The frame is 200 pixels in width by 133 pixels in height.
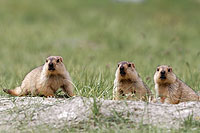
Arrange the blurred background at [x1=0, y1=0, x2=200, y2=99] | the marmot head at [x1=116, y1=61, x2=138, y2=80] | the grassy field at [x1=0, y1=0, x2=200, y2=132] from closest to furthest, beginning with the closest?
the marmot head at [x1=116, y1=61, x2=138, y2=80], the grassy field at [x1=0, y1=0, x2=200, y2=132], the blurred background at [x1=0, y1=0, x2=200, y2=99]

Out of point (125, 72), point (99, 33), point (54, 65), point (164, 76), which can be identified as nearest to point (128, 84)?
point (125, 72)

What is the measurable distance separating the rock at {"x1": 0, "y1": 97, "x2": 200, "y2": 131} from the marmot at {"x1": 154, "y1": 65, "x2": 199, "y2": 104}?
62cm

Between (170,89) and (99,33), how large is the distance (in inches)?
366

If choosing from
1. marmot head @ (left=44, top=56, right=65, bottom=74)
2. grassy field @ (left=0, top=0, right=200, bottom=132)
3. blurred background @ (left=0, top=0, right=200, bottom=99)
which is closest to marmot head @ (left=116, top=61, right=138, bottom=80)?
marmot head @ (left=44, top=56, right=65, bottom=74)

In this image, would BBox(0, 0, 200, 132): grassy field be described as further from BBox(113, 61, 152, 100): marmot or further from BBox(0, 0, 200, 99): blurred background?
BBox(113, 61, 152, 100): marmot

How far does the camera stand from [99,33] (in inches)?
609

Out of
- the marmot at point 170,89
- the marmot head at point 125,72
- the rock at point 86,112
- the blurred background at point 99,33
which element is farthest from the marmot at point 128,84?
the blurred background at point 99,33

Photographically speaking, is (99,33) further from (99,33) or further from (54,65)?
(54,65)

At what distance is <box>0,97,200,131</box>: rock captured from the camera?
5332mm

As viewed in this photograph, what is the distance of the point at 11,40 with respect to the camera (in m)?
14.7

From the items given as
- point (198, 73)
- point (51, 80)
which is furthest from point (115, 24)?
point (51, 80)

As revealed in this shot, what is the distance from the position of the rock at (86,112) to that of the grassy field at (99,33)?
2564 millimetres

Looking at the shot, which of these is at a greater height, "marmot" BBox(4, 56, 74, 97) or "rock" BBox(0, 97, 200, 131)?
"marmot" BBox(4, 56, 74, 97)

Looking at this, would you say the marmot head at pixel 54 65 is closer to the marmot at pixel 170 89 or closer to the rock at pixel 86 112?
the rock at pixel 86 112
